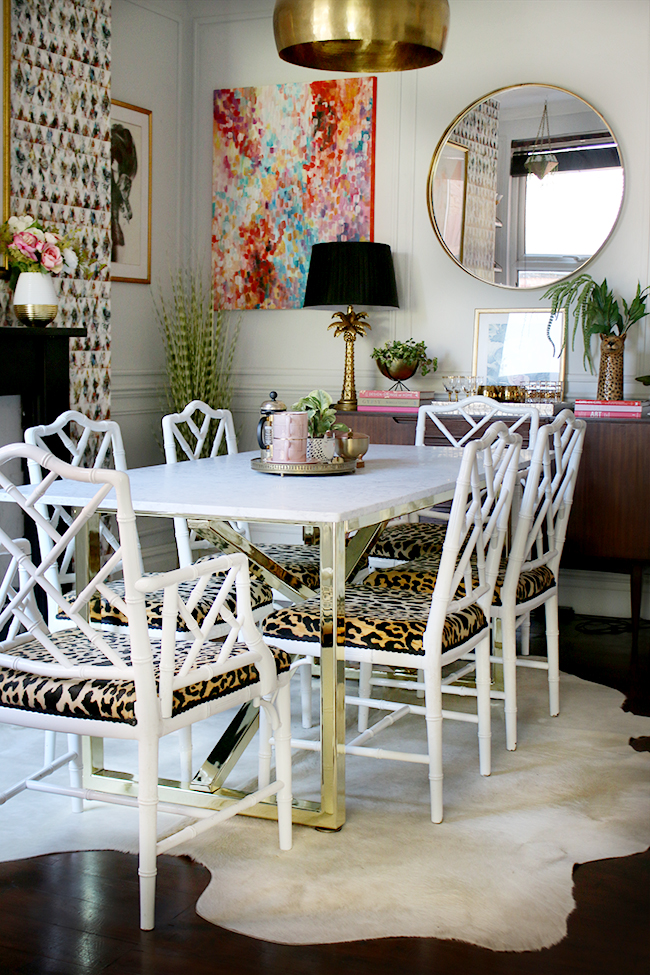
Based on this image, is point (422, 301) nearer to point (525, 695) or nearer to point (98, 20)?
point (98, 20)

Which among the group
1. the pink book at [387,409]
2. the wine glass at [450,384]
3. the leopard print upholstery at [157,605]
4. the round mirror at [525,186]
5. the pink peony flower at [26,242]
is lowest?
the leopard print upholstery at [157,605]

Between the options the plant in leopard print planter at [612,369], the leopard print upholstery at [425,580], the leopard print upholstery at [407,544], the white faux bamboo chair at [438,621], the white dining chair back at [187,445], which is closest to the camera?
the white faux bamboo chair at [438,621]

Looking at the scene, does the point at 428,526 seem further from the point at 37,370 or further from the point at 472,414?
the point at 37,370

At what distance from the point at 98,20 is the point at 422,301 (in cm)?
180

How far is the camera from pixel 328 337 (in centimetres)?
504

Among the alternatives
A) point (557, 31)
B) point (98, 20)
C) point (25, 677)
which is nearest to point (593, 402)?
point (557, 31)

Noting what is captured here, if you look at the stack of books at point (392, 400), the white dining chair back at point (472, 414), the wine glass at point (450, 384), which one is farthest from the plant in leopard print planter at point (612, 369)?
the stack of books at point (392, 400)

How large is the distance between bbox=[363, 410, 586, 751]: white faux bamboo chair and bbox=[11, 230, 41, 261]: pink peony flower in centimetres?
171

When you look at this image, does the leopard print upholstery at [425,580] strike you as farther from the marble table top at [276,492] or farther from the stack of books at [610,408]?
the stack of books at [610,408]

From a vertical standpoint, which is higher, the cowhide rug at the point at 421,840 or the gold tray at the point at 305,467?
the gold tray at the point at 305,467

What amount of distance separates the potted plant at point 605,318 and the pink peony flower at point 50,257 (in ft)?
6.65

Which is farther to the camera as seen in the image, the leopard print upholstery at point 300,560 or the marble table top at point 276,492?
the leopard print upholstery at point 300,560

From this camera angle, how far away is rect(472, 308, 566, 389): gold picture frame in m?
4.54

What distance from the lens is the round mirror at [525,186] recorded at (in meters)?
4.45
